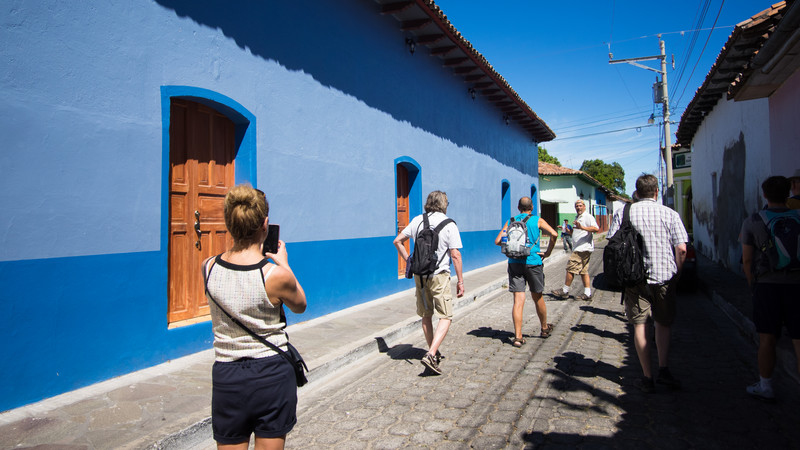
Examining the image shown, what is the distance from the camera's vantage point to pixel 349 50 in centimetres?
795

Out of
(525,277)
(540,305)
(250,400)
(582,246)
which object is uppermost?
(582,246)

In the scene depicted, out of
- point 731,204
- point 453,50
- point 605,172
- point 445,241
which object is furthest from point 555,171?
point 605,172

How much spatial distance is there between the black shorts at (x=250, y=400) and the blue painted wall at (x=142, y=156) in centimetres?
278

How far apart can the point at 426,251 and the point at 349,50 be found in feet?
15.6

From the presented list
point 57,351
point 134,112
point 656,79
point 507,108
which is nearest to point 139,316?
point 57,351

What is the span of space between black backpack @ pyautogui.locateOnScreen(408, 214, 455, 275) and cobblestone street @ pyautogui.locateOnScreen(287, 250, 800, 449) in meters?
1.04

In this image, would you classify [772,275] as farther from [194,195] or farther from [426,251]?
[194,195]

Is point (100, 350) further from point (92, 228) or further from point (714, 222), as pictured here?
point (714, 222)

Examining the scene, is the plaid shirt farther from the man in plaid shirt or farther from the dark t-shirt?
the dark t-shirt

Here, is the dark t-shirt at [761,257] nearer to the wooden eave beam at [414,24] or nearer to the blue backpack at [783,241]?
the blue backpack at [783,241]

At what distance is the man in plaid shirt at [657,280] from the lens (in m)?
Answer: 3.90

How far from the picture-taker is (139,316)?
4547 mm

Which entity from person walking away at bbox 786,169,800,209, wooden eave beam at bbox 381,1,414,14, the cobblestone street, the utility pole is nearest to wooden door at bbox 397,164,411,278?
wooden eave beam at bbox 381,1,414,14

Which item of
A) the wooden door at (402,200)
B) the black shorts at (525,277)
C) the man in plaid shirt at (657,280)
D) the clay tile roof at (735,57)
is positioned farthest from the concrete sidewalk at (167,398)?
the clay tile roof at (735,57)
